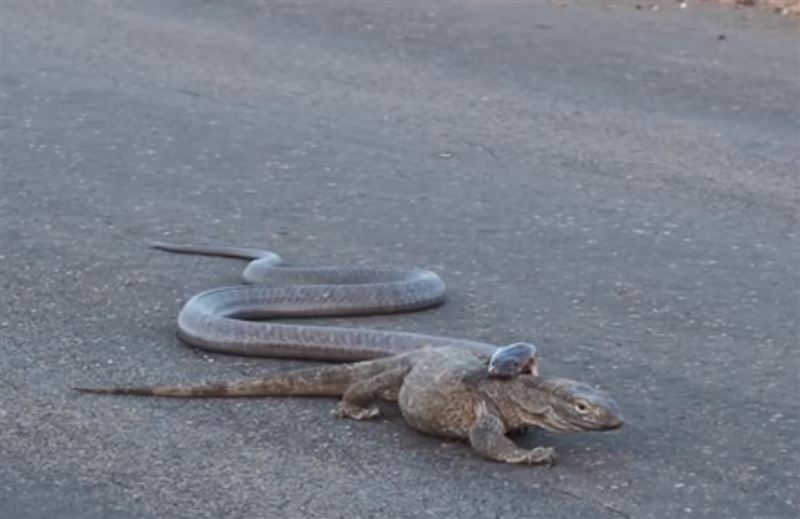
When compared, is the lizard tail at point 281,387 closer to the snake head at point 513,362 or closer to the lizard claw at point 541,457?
the snake head at point 513,362

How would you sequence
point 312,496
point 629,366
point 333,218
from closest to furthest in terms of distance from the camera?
point 312,496 < point 629,366 < point 333,218

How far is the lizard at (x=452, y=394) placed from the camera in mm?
5293

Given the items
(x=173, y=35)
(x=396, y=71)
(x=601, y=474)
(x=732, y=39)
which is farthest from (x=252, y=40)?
(x=601, y=474)

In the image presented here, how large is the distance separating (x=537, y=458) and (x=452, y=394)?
13.1 inches

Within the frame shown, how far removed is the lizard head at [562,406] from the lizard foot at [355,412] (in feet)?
1.30

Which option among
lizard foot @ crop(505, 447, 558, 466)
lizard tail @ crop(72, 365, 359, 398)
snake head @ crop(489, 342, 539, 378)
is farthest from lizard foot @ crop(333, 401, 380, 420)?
lizard foot @ crop(505, 447, 558, 466)

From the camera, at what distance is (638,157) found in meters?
8.72

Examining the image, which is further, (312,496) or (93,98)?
(93,98)

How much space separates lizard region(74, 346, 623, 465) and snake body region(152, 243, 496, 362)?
7.6 inches

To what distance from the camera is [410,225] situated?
773cm

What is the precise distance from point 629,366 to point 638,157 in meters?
2.75

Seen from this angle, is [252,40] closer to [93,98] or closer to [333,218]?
[93,98]

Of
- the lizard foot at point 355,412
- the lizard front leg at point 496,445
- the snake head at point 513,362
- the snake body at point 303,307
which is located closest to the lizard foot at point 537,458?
the lizard front leg at point 496,445

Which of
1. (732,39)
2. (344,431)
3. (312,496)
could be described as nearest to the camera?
(312,496)
